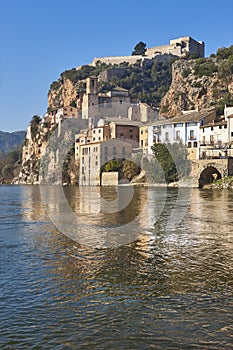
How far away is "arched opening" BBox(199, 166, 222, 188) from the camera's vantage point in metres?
56.1

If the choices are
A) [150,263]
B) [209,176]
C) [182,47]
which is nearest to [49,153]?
[209,176]

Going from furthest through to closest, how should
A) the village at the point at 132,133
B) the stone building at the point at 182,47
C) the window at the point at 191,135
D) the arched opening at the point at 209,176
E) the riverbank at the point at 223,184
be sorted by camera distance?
Result: the stone building at the point at 182,47 < the window at the point at 191,135 < the village at the point at 132,133 < the arched opening at the point at 209,176 < the riverbank at the point at 223,184

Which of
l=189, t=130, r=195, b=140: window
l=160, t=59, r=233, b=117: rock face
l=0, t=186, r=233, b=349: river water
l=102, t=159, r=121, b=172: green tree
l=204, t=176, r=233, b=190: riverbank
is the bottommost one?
l=0, t=186, r=233, b=349: river water

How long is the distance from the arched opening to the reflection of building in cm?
2156

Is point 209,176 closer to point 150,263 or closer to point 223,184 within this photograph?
point 223,184

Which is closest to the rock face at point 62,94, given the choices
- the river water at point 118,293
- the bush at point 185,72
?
the bush at point 185,72

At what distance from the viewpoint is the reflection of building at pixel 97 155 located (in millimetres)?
75625

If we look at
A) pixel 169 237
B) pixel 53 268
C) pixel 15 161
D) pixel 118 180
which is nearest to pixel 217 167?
pixel 118 180

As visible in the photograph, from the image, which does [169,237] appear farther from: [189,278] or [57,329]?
[57,329]

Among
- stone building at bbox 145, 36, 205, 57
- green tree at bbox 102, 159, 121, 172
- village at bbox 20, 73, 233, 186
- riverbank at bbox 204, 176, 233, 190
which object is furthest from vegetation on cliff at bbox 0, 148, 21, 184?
riverbank at bbox 204, 176, 233, 190

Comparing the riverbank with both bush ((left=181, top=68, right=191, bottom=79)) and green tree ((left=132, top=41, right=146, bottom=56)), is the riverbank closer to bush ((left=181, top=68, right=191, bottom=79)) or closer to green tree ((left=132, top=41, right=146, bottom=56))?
bush ((left=181, top=68, right=191, bottom=79))

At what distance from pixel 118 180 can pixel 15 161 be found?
77938 mm

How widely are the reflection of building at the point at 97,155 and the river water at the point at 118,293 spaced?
59128 mm

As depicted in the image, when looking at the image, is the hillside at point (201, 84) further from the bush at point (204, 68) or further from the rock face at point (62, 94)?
the rock face at point (62, 94)
